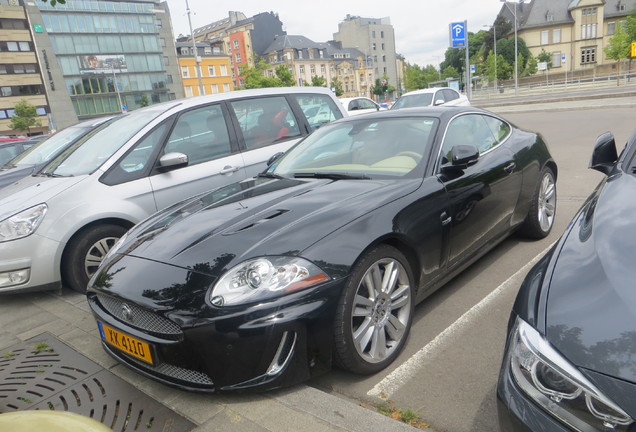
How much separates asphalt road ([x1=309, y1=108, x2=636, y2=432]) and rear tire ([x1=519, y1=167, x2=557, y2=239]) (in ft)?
0.36

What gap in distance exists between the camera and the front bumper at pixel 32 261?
12.9ft

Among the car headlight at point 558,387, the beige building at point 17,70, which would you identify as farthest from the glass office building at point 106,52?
the car headlight at point 558,387

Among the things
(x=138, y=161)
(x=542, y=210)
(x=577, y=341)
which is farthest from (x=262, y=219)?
(x=542, y=210)

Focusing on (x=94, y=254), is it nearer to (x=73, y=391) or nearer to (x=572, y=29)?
(x=73, y=391)

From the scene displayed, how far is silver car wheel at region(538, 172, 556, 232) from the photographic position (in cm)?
472

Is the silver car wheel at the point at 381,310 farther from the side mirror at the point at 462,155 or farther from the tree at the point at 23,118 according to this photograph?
the tree at the point at 23,118

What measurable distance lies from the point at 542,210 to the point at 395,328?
2697mm

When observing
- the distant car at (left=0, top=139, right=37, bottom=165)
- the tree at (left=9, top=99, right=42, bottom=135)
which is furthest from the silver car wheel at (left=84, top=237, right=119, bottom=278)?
Result: the tree at (left=9, top=99, right=42, bottom=135)

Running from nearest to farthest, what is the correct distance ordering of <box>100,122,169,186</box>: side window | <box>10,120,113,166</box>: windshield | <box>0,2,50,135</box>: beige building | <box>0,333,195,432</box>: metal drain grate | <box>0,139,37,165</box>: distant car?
<box>0,333,195,432</box>: metal drain grate < <box>100,122,169,186</box>: side window < <box>10,120,113,166</box>: windshield < <box>0,139,37,165</box>: distant car < <box>0,2,50,135</box>: beige building

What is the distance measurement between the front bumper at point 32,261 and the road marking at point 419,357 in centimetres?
297

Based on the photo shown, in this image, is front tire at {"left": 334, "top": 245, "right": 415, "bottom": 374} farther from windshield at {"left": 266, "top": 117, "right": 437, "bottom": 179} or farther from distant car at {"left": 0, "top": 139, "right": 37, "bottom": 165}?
distant car at {"left": 0, "top": 139, "right": 37, "bottom": 165}

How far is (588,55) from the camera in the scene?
267 ft

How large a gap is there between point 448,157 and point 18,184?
4.17 m

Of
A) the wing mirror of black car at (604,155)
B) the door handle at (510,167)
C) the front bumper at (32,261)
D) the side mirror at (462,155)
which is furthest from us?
the door handle at (510,167)
